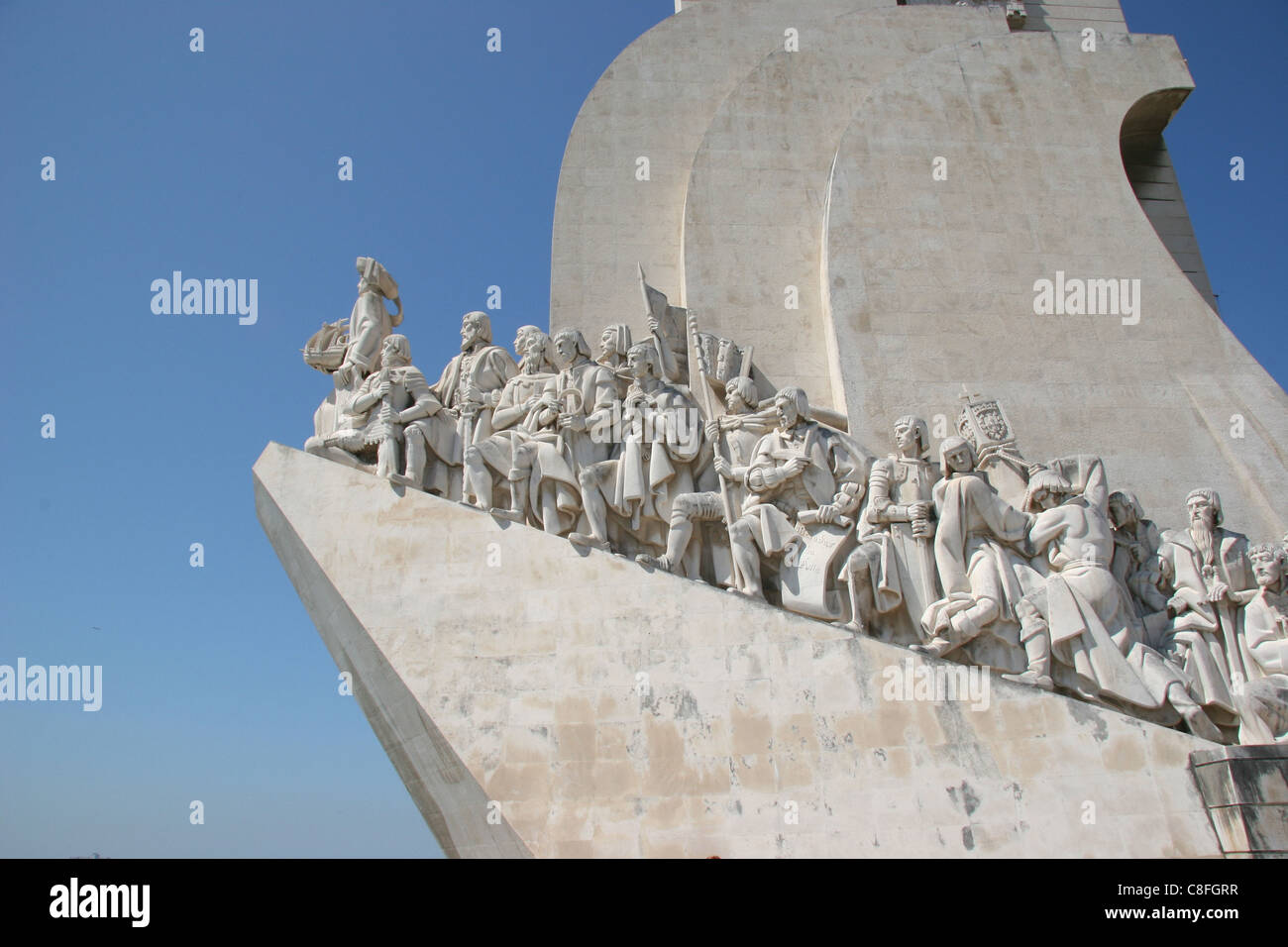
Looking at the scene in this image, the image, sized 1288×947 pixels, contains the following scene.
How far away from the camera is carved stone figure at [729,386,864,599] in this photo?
6527 mm

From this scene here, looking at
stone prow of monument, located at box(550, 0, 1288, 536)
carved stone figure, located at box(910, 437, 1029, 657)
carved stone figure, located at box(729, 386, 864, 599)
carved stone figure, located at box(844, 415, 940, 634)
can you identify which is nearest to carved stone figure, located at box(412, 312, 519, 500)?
stone prow of monument, located at box(550, 0, 1288, 536)

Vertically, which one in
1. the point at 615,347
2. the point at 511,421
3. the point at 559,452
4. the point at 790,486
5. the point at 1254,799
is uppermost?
the point at 615,347

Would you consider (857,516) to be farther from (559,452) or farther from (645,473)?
(559,452)

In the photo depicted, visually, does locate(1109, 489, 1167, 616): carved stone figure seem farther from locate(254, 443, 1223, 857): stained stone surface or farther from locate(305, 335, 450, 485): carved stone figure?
locate(305, 335, 450, 485): carved stone figure

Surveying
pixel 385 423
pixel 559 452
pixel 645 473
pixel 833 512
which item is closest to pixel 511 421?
pixel 559 452

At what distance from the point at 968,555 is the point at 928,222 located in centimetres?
390

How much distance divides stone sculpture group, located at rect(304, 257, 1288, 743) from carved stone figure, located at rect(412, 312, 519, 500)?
18mm

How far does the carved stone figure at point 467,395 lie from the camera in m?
7.59

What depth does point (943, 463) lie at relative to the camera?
6590mm

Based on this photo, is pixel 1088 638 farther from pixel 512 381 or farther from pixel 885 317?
pixel 512 381

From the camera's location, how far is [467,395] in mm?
7723

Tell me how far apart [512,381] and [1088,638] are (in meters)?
4.54

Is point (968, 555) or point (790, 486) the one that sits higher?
A: point (790, 486)

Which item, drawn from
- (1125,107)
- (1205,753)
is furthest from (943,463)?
(1125,107)
